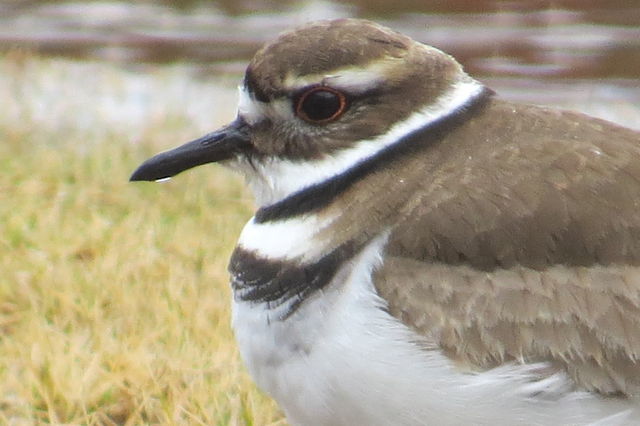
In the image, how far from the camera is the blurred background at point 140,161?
4.54 metres

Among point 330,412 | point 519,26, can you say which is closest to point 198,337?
point 330,412

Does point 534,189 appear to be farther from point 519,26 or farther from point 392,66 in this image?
point 519,26

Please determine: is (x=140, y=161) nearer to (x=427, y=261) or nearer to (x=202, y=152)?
(x=202, y=152)

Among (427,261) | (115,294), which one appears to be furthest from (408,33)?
(427,261)

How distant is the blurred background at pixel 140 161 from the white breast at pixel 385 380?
2.45 ft

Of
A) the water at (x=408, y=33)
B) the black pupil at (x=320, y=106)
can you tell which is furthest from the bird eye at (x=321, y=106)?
the water at (x=408, y=33)

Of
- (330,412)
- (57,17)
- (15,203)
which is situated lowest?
(57,17)

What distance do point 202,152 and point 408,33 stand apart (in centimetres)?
770

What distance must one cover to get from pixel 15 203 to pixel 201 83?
438 cm

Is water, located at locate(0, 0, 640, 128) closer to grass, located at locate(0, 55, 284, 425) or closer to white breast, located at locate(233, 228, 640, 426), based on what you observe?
grass, located at locate(0, 55, 284, 425)

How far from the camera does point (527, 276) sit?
12.2 feet

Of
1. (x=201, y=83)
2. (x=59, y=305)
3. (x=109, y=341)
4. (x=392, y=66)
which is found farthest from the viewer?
(x=201, y=83)

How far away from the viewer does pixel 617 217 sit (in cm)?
374

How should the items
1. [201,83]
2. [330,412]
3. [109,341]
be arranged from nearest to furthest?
1. [330,412]
2. [109,341]
3. [201,83]
